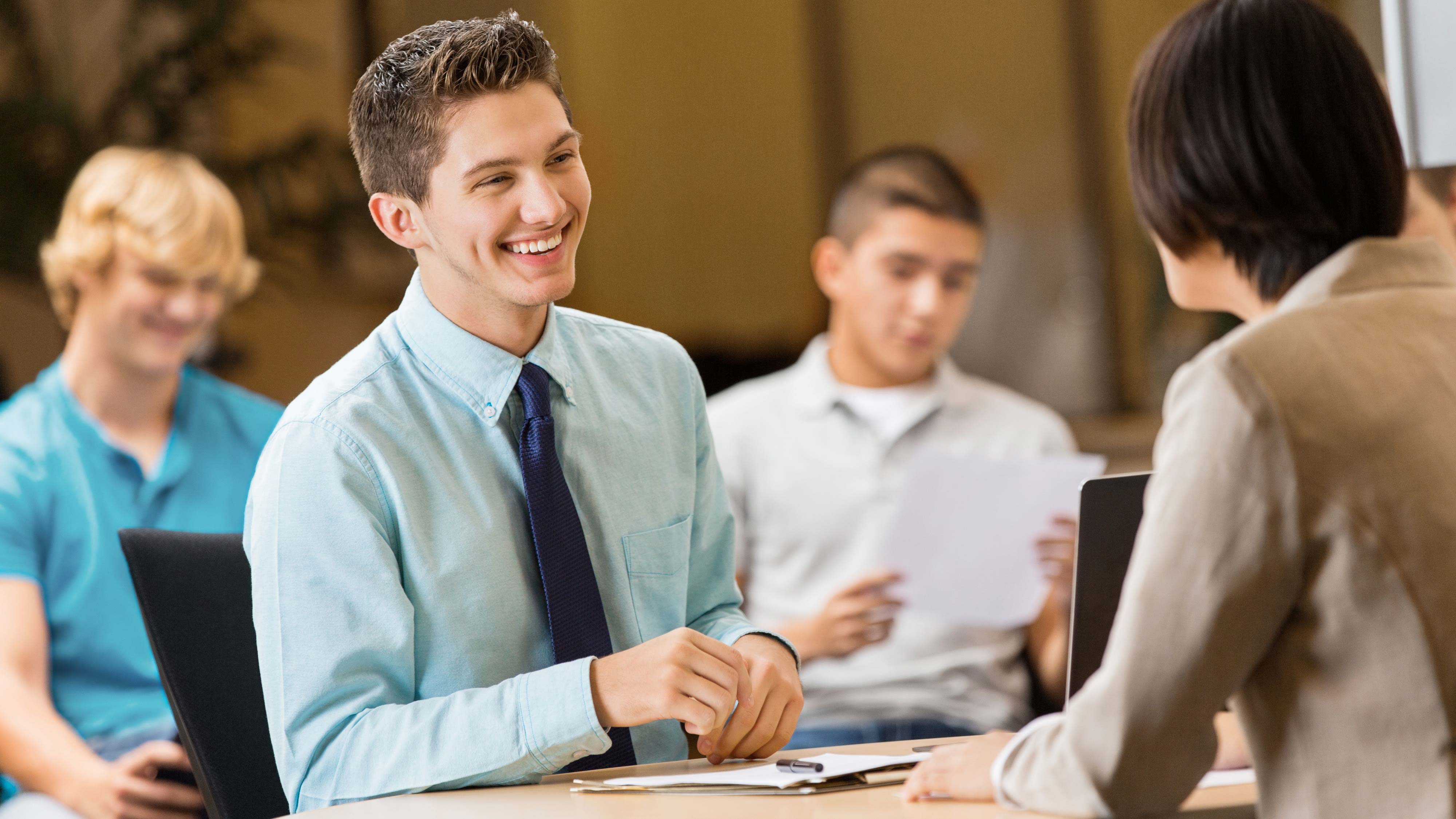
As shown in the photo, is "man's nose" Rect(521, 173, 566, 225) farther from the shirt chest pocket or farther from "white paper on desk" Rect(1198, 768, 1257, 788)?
"white paper on desk" Rect(1198, 768, 1257, 788)

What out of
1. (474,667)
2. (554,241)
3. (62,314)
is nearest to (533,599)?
(474,667)

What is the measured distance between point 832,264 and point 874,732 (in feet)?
3.51

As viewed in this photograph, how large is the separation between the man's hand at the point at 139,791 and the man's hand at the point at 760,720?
1.07 metres

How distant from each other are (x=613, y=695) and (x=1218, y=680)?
1.68 ft

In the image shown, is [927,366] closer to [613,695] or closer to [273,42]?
[613,695]

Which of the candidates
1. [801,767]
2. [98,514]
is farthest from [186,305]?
[801,767]

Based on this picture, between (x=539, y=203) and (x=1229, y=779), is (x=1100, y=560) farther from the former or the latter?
(x=539, y=203)

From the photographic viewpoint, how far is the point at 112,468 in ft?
8.40

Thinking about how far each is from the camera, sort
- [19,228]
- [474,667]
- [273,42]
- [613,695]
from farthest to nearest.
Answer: [273,42]
[19,228]
[474,667]
[613,695]

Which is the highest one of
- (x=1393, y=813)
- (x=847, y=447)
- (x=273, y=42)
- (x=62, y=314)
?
(x=273, y=42)

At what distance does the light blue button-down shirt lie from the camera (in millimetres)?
1167

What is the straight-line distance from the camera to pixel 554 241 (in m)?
1.40

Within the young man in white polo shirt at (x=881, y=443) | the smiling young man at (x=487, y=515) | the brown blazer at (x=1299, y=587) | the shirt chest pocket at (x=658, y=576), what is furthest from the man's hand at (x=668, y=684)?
the young man in white polo shirt at (x=881, y=443)

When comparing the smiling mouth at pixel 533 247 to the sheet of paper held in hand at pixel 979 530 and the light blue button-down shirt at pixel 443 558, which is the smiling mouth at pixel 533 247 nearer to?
the light blue button-down shirt at pixel 443 558
